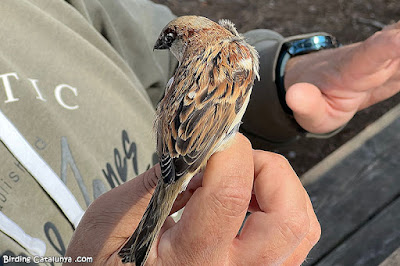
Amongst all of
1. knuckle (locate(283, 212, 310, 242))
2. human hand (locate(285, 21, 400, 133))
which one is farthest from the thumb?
human hand (locate(285, 21, 400, 133))

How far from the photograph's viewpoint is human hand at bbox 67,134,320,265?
1.22 metres

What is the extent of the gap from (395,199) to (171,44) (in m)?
1.10

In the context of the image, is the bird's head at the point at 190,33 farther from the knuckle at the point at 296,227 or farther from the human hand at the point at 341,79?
the human hand at the point at 341,79

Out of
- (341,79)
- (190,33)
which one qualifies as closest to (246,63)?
(190,33)

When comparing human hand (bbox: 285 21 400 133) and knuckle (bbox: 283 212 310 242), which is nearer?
knuckle (bbox: 283 212 310 242)

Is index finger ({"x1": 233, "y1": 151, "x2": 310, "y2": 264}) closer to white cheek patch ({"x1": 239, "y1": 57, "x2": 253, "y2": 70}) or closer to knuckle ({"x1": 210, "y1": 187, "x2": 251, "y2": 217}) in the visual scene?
knuckle ({"x1": 210, "y1": 187, "x2": 251, "y2": 217})

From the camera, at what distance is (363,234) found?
5.99ft

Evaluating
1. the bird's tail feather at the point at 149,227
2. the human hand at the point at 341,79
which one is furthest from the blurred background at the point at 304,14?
the bird's tail feather at the point at 149,227

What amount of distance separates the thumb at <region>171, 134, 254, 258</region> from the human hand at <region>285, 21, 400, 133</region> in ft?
2.84

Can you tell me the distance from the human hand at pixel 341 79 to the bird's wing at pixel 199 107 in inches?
31.7

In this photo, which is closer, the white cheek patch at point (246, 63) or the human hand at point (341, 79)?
the white cheek patch at point (246, 63)

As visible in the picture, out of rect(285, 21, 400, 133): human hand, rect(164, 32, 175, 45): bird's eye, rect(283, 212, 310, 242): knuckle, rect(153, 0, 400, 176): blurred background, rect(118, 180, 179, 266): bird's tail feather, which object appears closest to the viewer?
rect(118, 180, 179, 266): bird's tail feather

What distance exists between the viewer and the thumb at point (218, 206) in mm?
1210

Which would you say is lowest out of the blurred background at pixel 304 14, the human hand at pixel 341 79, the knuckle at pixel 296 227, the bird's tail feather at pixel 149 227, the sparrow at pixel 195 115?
the blurred background at pixel 304 14
